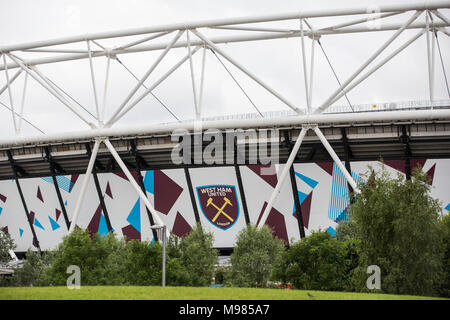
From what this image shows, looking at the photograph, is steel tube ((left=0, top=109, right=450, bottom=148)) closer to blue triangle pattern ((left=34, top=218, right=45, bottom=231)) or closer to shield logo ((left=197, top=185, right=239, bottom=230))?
shield logo ((left=197, top=185, right=239, bottom=230))

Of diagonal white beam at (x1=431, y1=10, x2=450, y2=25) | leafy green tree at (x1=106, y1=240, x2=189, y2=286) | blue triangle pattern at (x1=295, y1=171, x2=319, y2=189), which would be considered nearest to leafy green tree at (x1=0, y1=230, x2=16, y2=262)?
leafy green tree at (x1=106, y1=240, x2=189, y2=286)

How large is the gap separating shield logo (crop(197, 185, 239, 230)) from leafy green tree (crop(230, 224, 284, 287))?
5724mm

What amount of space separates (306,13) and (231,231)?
15.2m

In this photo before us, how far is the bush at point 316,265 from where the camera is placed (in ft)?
91.9

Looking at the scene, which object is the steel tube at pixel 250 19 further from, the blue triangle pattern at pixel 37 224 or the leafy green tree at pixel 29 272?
the blue triangle pattern at pixel 37 224

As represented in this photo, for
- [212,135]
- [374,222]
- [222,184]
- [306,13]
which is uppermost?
[306,13]

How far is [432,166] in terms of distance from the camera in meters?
33.7

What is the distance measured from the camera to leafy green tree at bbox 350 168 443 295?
23.4m

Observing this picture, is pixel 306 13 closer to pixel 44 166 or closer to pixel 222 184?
pixel 222 184

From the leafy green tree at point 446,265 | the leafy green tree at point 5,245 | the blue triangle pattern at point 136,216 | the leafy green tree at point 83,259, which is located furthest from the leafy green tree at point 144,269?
the leafy green tree at point 5,245

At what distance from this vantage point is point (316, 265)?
28.9m

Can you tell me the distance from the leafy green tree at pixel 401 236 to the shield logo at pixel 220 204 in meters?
13.2
